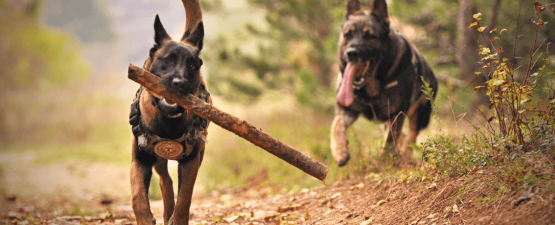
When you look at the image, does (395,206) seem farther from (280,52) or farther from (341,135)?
(280,52)

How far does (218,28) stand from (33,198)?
22.4ft

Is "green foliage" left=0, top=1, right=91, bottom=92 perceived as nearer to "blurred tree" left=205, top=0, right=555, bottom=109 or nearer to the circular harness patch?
"blurred tree" left=205, top=0, right=555, bottom=109

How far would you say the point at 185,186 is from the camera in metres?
3.58

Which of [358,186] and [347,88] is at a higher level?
[347,88]

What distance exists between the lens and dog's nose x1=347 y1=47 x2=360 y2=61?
543 cm

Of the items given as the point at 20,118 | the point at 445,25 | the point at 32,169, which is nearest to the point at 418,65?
the point at 445,25

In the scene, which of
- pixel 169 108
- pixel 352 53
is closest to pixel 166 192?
pixel 169 108

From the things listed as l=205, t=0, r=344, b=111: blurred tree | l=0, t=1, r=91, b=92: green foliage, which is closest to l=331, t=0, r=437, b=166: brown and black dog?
l=205, t=0, r=344, b=111: blurred tree

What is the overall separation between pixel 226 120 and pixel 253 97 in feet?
29.7

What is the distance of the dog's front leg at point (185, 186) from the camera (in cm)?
359

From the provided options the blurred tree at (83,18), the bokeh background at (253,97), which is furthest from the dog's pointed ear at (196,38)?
the blurred tree at (83,18)

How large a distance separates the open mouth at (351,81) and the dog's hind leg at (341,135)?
0.66 feet

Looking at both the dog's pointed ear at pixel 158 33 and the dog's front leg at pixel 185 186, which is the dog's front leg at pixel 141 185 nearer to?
the dog's front leg at pixel 185 186

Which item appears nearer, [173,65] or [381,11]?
[173,65]
